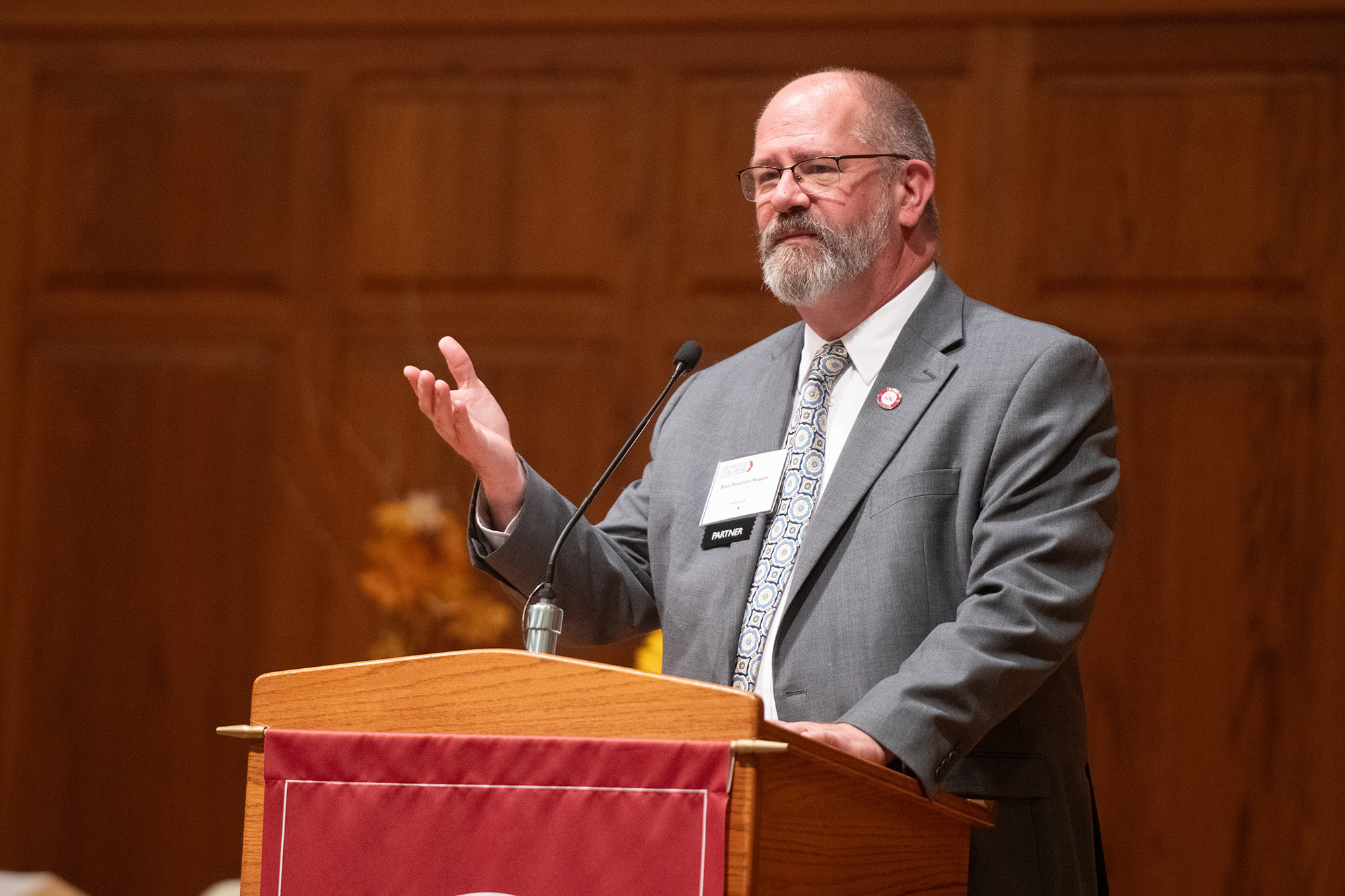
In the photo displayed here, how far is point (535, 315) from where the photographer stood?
3.93 meters

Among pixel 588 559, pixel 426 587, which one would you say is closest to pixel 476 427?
pixel 588 559

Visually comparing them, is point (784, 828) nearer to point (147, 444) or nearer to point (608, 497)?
point (608, 497)

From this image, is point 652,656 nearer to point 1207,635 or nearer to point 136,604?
point 1207,635

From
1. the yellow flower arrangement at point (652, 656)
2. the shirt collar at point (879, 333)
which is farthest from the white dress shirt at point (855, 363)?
the yellow flower arrangement at point (652, 656)

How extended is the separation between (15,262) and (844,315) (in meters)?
3.05

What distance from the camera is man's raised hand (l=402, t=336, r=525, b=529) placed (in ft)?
5.84

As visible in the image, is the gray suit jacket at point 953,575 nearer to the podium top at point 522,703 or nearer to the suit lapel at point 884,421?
the suit lapel at point 884,421

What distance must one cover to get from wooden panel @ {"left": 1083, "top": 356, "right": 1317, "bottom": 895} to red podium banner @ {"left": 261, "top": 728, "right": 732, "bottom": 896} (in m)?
2.48

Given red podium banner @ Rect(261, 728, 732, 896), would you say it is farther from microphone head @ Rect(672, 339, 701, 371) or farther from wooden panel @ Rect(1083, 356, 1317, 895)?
wooden panel @ Rect(1083, 356, 1317, 895)

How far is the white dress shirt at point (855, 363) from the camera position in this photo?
6.54 feet

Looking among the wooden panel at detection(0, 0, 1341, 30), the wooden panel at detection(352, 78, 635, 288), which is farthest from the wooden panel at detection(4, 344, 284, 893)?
the wooden panel at detection(0, 0, 1341, 30)

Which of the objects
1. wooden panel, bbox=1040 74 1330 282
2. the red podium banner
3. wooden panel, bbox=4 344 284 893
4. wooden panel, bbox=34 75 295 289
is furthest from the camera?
wooden panel, bbox=34 75 295 289

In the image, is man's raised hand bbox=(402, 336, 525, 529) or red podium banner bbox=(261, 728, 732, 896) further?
man's raised hand bbox=(402, 336, 525, 529)

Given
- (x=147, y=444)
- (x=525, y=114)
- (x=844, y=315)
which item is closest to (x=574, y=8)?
(x=525, y=114)
